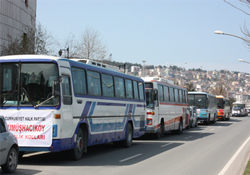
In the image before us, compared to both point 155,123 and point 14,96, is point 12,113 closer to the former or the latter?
point 14,96

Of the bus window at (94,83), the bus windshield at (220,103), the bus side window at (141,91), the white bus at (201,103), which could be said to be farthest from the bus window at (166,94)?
the bus windshield at (220,103)

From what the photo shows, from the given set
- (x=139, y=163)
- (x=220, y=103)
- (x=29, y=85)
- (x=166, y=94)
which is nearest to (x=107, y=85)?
(x=139, y=163)

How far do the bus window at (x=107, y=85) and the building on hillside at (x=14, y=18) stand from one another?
18.6m

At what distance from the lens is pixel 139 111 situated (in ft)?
61.2

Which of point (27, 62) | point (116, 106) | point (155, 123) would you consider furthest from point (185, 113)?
point (27, 62)

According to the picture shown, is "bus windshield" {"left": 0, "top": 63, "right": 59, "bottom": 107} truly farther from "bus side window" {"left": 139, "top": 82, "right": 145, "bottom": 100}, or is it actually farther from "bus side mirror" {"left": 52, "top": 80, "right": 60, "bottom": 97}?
"bus side window" {"left": 139, "top": 82, "right": 145, "bottom": 100}

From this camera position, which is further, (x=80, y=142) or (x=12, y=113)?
(x=80, y=142)

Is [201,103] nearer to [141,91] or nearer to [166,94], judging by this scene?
[166,94]

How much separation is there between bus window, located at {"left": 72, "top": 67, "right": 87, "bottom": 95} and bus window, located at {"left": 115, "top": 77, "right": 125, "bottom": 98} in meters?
3.17

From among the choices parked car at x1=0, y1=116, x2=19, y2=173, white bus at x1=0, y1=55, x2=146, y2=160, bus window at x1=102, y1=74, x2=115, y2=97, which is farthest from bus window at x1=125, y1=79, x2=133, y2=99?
parked car at x1=0, y1=116, x2=19, y2=173

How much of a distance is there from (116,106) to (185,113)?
14.7 metres

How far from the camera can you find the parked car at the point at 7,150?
29.6 feet

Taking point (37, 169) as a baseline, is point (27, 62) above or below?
above

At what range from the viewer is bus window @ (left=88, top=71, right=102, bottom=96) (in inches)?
523
